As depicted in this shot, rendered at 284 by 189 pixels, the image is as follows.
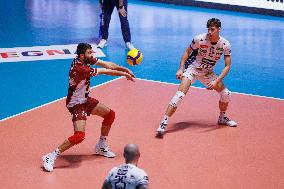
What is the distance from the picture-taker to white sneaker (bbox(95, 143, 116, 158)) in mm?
8641

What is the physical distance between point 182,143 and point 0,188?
10.1ft

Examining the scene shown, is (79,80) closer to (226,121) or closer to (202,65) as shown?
(202,65)

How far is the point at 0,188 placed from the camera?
7488 millimetres

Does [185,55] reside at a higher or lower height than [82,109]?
higher

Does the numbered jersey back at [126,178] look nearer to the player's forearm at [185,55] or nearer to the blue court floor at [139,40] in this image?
the player's forearm at [185,55]

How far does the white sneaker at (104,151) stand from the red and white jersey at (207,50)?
230 cm

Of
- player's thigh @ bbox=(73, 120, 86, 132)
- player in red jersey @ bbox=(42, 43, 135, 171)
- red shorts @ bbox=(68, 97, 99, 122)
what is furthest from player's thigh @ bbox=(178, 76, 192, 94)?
player's thigh @ bbox=(73, 120, 86, 132)

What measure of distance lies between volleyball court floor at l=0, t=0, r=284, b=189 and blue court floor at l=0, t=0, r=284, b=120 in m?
0.03

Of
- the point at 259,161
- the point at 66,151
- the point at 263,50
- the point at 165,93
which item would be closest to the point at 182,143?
the point at 259,161

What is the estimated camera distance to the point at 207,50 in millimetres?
9820

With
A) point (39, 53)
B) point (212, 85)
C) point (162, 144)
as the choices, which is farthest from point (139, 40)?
point (162, 144)

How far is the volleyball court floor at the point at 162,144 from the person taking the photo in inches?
314

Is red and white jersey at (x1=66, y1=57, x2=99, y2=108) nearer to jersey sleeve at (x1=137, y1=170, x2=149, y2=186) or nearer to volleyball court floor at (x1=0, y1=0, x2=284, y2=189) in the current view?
volleyball court floor at (x1=0, y1=0, x2=284, y2=189)

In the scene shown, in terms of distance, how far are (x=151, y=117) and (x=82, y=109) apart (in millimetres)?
2430
